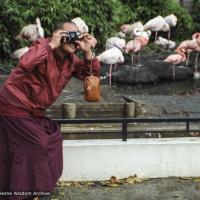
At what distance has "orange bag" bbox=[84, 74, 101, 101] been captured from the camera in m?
5.29

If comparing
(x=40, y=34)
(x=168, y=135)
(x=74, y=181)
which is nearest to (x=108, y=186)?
(x=74, y=181)

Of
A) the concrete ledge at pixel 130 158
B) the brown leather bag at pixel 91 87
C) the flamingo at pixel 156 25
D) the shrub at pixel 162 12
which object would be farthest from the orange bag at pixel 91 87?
the shrub at pixel 162 12

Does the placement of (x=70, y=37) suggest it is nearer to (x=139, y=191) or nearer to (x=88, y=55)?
(x=88, y=55)

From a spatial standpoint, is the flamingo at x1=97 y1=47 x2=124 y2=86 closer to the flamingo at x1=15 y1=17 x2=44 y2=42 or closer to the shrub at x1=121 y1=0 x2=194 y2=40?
the flamingo at x1=15 y1=17 x2=44 y2=42

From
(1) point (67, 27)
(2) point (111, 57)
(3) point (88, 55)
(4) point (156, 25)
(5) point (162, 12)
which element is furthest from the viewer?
(5) point (162, 12)

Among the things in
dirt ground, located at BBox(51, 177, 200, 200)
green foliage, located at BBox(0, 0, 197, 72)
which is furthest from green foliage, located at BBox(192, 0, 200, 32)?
dirt ground, located at BBox(51, 177, 200, 200)

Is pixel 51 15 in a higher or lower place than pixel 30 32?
higher

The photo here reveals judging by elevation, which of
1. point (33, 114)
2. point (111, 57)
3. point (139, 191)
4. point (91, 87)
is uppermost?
point (111, 57)

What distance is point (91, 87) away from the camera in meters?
5.30

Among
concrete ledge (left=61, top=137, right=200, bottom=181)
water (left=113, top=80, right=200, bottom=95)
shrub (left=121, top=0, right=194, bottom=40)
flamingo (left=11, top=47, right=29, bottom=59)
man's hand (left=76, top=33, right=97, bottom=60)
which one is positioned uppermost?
shrub (left=121, top=0, right=194, bottom=40)

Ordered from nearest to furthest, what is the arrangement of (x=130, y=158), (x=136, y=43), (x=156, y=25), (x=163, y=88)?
(x=130, y=158) → (x=163, y=88) → (x=136, y=43) → (x=156, y=25)

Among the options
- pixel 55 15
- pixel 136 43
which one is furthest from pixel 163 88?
pixel 55 15

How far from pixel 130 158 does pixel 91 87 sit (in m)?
1.24

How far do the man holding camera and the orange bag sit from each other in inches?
8.8
